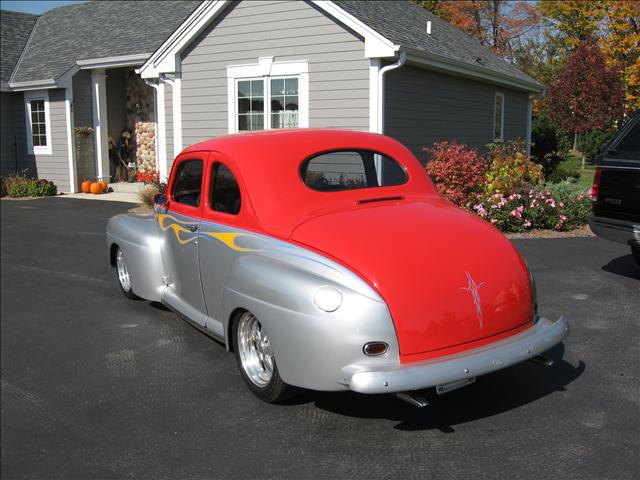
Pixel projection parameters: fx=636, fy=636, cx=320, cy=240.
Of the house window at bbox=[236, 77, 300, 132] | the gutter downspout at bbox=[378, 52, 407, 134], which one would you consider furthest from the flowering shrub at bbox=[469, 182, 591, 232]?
the house window at bbox=[236, 77, 300, 132]

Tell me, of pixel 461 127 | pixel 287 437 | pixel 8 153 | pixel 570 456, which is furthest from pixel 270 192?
pixel 8 153

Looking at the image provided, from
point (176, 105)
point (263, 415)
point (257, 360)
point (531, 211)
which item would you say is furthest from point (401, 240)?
point (176, 105)

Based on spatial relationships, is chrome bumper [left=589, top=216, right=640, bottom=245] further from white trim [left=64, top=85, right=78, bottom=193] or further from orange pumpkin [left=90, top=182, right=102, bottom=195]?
white trim [left=64, top=85, right=78, bottom=193]

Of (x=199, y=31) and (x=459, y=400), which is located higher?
(x=199, y=31)

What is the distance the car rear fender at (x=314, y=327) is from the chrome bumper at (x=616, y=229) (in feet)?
14.0

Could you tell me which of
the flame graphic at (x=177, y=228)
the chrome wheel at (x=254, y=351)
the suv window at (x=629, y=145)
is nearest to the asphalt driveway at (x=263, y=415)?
the chrome wheel at (x=254, y=351)

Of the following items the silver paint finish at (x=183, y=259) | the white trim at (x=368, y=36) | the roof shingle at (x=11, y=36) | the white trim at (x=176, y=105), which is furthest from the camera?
the roof shingle at (x=11, y=36)

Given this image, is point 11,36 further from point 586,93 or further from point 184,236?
point 586,93

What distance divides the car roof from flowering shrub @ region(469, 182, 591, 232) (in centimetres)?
600

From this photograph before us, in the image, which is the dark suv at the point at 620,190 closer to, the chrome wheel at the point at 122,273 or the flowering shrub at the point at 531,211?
the flowering shrub at the point at 531,211

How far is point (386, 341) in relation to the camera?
11.8 feet

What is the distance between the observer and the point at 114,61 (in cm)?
1762

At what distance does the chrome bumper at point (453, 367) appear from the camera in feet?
11.3

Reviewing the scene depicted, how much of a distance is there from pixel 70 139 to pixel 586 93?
72.9 ft
